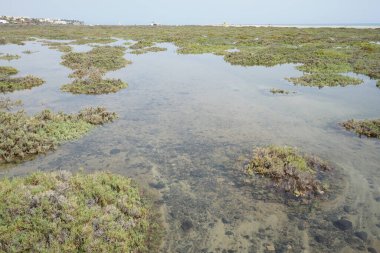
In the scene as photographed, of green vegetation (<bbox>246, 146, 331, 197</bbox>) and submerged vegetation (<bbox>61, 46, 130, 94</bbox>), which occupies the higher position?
submerged vegetation (<bbox>61, 46, 130, 94</bbox>)

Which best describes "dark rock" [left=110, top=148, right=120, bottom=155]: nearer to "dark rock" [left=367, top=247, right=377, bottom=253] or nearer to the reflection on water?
the reflection on water

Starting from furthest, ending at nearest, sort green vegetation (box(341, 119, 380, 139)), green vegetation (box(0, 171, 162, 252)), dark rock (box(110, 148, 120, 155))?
green vegetation (box(341, 119, 380, 139)) < dark rock (box(110, 148, 120, 155)) < green vegetation (box(0, 171, 162, 252))

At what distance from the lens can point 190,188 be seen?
1046cm

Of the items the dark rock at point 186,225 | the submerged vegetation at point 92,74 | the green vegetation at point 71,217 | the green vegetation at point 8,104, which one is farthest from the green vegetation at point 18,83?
the dark rock at point 186,225

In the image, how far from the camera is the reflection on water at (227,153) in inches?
333

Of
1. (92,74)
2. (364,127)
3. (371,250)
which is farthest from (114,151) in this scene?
(92,74)

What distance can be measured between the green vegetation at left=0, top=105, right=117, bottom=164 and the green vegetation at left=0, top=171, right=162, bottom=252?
3659 mm

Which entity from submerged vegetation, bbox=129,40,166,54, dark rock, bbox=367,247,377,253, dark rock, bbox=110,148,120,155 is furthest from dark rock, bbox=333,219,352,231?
submerged vegetation, bbox=129,40,166,54

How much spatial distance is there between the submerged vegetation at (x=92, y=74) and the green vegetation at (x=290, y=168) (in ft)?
47.2

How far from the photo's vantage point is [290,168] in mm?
11078

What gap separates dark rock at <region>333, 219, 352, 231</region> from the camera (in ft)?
28.2

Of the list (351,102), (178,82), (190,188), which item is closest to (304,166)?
(190,188)

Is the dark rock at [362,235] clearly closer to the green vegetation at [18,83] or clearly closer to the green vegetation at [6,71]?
the green vegetation at [18,83]

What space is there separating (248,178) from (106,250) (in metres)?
5.49
